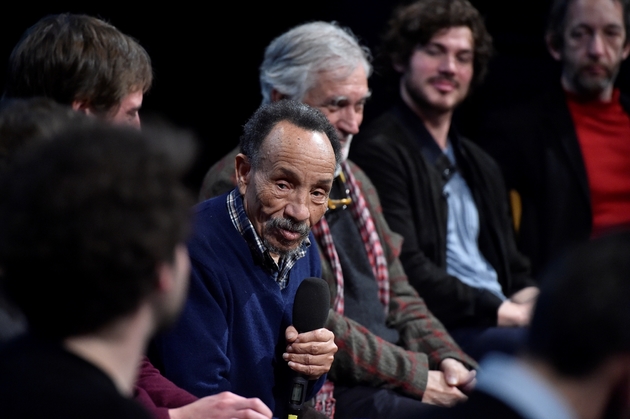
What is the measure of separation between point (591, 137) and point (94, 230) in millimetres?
3272

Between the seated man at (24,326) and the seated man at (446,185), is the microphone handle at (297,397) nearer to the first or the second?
the seated man at (24,326)

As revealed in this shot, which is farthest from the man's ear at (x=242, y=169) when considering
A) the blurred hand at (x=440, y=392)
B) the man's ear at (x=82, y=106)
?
the blurred hand at (x=440, y=392)

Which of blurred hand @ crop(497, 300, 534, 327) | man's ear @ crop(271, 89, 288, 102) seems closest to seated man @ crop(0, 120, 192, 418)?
man's ear @ crop(271, 89, 288, 102)

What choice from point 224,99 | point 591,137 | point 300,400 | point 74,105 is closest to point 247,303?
point 300,400

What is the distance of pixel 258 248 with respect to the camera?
2254 mm

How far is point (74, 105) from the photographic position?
2225 mm

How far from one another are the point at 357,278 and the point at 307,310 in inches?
27.7

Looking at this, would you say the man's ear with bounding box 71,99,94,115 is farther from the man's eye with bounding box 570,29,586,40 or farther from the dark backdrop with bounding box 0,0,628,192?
the man's eye with bounding box 570,29,586,40

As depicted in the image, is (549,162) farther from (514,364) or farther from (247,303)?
(514,364)

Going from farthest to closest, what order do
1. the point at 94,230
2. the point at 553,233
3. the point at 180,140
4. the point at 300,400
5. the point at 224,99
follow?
the point at 553,233 → the point at 224,99 → the point at 300,400 → the point at 180,140 → the point at 94,230

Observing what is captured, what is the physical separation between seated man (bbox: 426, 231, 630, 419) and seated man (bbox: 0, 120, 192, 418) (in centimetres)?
43

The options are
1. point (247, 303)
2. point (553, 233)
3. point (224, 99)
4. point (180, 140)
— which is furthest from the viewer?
point (553, 233)

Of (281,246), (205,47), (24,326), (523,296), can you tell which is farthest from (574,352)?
(205,47)

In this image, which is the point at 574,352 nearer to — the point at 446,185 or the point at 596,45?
the point at 446,185
